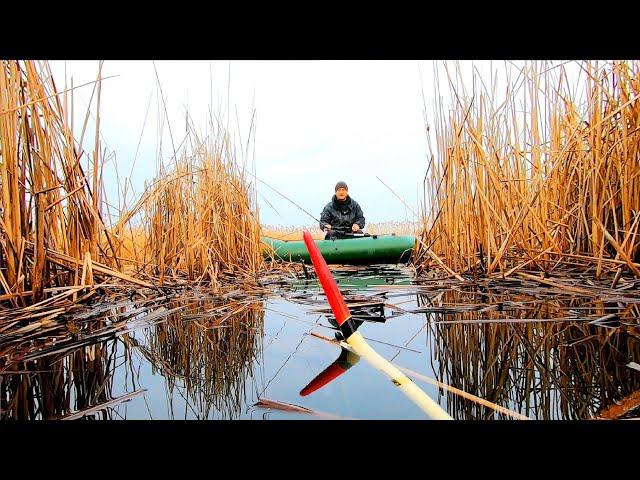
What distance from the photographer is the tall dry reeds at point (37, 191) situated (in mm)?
1357

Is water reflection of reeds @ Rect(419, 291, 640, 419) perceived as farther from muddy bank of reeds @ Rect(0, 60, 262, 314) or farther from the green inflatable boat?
the green inflatable boat

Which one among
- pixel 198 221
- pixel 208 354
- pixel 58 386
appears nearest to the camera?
pixel 58 386

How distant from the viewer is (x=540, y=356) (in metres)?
0.92

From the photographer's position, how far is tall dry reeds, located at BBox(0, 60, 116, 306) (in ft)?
4.45

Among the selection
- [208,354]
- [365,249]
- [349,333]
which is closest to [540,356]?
[349,333]

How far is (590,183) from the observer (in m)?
2.07

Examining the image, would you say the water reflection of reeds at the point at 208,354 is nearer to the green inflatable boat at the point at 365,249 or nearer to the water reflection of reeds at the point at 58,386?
the water reflection of reeds at the point at 58,386

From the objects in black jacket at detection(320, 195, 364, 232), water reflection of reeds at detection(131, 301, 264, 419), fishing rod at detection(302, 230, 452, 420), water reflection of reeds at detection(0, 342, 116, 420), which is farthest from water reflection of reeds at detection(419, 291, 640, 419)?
black jacket at detection(320, 195, 364, 232)

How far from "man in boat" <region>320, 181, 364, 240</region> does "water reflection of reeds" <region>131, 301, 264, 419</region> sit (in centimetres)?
569

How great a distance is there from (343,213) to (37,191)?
622 cm

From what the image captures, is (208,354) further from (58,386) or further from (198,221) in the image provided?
(198,221)
